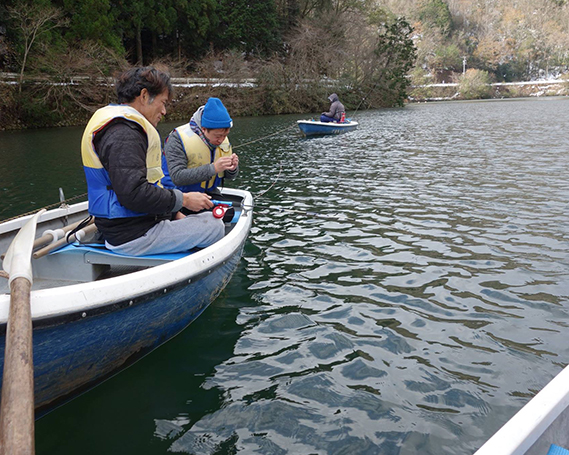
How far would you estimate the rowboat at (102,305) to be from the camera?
8.66 ft

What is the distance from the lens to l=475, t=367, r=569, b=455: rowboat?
4.73ft

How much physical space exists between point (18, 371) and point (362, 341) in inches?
101

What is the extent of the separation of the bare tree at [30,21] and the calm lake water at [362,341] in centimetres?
2124

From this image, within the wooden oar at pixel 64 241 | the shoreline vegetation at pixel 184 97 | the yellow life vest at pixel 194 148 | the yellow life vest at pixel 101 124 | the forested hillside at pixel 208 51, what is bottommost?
the wooden oar at pixel 64 241

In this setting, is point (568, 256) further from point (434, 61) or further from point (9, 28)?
point (434, 61)

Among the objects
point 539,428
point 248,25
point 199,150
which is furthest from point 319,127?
point 248,25

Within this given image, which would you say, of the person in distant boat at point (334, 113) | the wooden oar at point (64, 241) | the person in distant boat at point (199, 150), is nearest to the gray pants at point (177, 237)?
the wooden oar at point (64, 241)

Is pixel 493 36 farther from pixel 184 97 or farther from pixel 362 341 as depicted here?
pixel 362 341

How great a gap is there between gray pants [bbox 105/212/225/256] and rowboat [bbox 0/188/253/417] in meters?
0.06

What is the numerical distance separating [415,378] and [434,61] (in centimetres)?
11272

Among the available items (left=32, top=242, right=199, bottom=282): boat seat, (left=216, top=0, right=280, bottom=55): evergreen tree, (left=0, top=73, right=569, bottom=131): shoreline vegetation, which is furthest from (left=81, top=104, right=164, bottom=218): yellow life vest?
(left=216, top=0, right=280, bottom=55): evergreen tree

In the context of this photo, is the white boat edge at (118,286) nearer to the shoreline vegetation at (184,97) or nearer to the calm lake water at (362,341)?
the calm lake water at (362,341)

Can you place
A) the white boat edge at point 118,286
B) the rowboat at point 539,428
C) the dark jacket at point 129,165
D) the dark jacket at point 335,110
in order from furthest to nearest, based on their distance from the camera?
the dark jacket at point 335,110
the dark jacket at point 129,165
the white boat edge at point 118,286
the rowboat at point 539,428

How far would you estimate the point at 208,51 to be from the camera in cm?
3875
